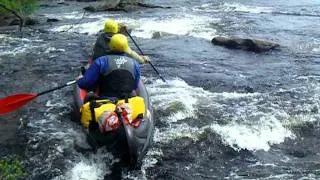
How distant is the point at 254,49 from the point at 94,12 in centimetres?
1006

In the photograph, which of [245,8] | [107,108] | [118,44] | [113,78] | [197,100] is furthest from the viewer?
[245,8]

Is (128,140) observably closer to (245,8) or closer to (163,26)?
(163,26)

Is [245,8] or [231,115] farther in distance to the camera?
[245,8]

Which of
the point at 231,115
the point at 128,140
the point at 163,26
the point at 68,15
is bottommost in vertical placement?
the point at 68,15

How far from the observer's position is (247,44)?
1466 centimetres

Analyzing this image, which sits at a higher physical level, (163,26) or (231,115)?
(231,115)

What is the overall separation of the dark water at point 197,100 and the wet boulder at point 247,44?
1.12 feet

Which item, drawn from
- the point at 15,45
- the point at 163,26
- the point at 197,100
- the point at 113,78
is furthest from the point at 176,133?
the point at 163,26

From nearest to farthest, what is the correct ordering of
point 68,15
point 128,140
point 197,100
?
point 128,140
point 197,100
point 68,15

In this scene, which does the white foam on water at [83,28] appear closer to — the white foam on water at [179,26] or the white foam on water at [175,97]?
the white foam on water at [179,26]

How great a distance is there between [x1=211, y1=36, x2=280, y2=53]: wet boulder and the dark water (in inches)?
13.4

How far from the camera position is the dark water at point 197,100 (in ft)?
23.3

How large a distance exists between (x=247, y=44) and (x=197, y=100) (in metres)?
5.46

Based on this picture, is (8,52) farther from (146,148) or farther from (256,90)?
(146,148)
